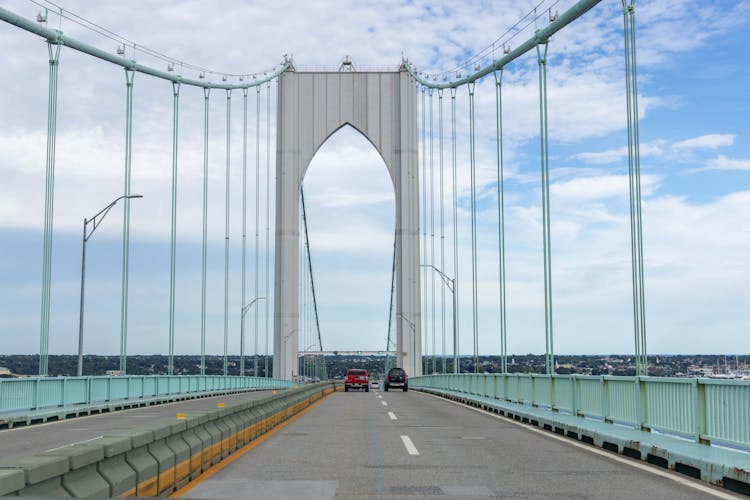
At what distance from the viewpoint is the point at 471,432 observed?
17.9 meters

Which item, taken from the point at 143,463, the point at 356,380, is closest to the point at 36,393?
the point at 143,463

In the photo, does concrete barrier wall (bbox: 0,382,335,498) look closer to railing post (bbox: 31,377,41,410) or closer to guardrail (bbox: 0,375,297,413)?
guardrail (bbox: 0,375,297,413)

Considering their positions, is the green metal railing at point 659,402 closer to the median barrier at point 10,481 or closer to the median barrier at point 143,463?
the median barrier at point 143,463

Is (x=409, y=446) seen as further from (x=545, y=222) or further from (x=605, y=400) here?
(x=545, y=222)

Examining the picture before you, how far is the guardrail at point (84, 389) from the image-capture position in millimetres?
21719

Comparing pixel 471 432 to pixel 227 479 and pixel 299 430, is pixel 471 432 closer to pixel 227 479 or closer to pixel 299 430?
pixel 299 430

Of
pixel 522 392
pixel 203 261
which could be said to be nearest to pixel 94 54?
pixel 203 261

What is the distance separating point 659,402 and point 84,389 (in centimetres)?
1874

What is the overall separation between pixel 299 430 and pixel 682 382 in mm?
8659

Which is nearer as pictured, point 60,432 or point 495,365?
point 60,432

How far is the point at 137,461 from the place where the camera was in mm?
8117

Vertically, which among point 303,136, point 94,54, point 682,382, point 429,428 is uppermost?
point 303,136

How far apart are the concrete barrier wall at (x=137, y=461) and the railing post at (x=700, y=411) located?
6.89m

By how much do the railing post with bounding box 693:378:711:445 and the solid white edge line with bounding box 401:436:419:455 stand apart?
4.22m
